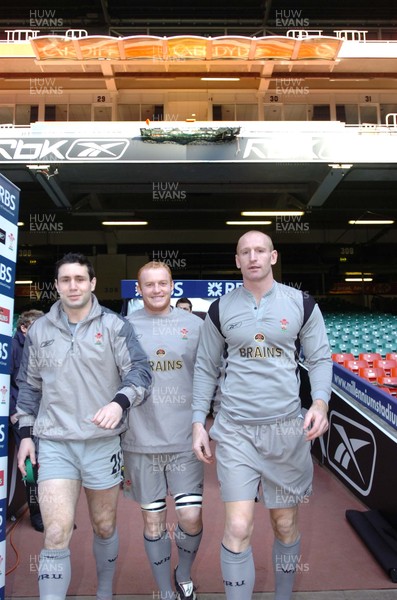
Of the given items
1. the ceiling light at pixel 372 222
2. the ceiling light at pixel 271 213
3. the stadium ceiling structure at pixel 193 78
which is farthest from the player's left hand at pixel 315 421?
the ceiling light at pixel 372 222

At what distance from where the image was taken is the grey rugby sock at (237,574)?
2363 mm

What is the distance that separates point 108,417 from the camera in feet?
7.55

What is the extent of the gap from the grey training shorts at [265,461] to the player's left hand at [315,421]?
0.13 meters

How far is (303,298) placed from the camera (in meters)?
2.71

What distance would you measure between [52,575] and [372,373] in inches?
299

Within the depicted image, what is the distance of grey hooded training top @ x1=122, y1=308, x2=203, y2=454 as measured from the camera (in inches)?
110

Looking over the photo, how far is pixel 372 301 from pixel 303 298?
81.4 ft

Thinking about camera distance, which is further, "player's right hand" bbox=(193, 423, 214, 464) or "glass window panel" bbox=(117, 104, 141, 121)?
"glass window panel" bbox=(117, 104, 141, 121)

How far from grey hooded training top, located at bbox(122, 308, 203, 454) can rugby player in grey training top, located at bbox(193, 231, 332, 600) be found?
8.3 inches

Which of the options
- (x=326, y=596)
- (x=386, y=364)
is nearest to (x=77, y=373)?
(x=326, y=596)

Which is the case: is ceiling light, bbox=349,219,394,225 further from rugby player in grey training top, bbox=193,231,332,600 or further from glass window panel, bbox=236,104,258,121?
rugby player in grey training top, bbox=193,231,332,600

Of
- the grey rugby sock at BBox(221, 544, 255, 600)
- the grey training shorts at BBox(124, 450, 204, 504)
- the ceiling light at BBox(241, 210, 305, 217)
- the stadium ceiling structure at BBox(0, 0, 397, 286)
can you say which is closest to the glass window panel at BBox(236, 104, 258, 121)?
the stadium ceiling structure at BBox(0, 0, 397, 286)

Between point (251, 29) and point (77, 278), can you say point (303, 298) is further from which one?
point (251, 29)

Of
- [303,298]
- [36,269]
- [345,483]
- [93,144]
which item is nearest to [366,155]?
[93,144]
